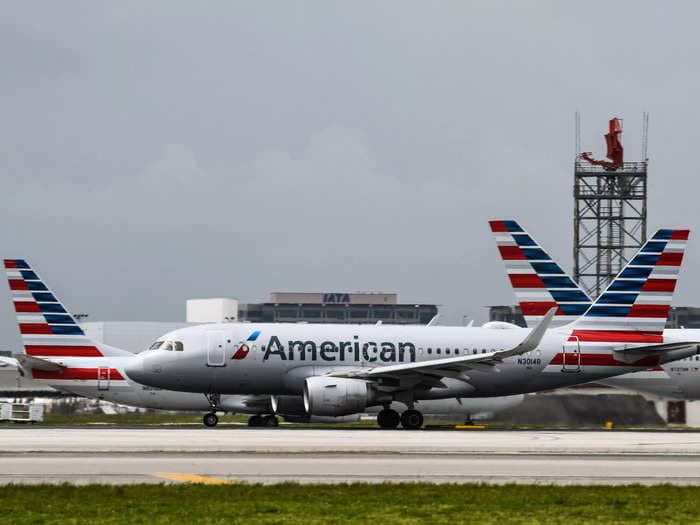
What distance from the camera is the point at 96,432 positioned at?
39.6 m

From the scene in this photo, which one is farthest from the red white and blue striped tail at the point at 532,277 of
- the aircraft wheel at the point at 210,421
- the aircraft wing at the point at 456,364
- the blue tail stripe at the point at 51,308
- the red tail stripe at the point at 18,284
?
the red tail stripe at the point at 18,284

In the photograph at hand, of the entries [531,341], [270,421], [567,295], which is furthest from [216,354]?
[567,295]

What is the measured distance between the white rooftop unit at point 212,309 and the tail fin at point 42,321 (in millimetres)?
92503

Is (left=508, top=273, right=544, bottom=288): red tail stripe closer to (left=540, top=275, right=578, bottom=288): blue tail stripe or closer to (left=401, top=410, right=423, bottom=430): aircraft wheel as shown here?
(left=540, top=275, right=578, bottom=288): blue tail stripe

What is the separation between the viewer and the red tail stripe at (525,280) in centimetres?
5928

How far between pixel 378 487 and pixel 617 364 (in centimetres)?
3132

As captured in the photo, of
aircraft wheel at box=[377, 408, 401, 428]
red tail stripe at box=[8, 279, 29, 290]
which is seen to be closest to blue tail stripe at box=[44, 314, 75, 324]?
red tail stripe at box=[8, 279, 29, 290]

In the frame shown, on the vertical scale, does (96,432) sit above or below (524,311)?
below

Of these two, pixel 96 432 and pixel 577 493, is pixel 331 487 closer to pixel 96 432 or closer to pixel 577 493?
pixel 577 493

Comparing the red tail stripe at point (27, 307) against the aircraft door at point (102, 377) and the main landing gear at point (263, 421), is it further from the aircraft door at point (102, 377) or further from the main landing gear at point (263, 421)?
the main landing gear at point (263, 421)

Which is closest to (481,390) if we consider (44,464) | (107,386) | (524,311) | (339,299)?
(524,311)

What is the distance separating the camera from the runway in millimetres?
23891

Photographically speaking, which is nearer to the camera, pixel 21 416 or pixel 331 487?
pixel 331 487

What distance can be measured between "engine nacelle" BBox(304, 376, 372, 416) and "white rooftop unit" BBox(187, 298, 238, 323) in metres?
101
